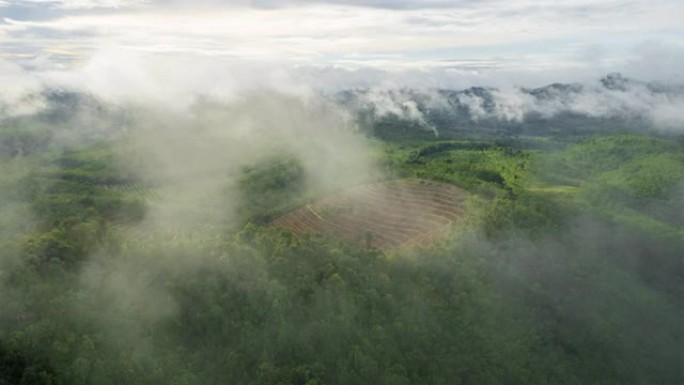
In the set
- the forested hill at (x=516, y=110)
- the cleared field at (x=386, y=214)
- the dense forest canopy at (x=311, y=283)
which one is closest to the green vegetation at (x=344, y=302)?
the dense forest canopy at (x=311, y=283)

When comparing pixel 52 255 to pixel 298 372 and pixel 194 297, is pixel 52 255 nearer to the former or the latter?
pixel 194 297

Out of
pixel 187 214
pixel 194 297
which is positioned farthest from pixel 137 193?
pixel 194 297

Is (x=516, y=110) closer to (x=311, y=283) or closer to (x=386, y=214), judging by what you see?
(x=386, y=214)

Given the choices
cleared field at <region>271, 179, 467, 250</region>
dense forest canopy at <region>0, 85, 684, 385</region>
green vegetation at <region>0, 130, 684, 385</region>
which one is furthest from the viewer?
cleared field at <region>271, 179, 467, 250</region>

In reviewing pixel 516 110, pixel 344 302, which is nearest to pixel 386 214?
pixel 344 302

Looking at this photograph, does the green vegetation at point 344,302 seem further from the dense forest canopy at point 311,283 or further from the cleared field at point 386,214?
the cleared field at point 386,214

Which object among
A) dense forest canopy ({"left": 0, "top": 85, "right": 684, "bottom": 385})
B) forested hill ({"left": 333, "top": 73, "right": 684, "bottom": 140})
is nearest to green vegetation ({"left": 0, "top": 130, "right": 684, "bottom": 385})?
dense forest canopy ({"left": 0, "top": 85, "right": 684, "bottom": 385})

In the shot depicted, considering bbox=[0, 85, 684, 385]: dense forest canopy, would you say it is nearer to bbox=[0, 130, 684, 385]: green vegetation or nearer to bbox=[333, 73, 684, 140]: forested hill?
bbox=[0, 130, 684, 385]: green vegetation
